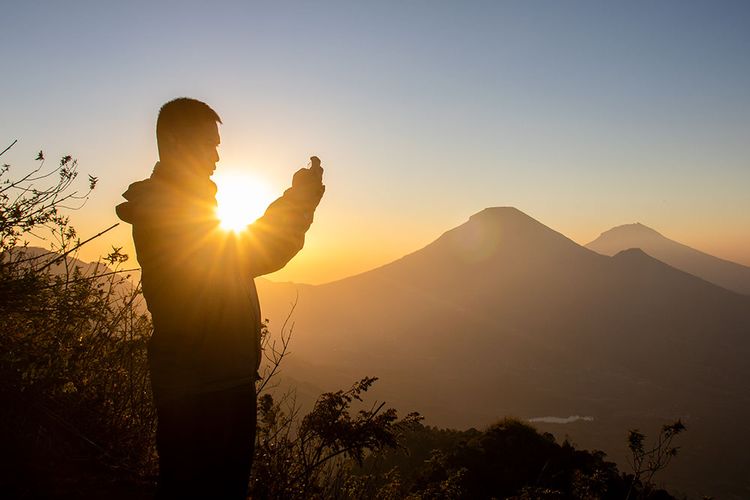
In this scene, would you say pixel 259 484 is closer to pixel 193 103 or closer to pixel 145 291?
pixel 145 291

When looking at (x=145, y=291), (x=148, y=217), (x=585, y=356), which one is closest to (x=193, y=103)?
(x=148, y=217)

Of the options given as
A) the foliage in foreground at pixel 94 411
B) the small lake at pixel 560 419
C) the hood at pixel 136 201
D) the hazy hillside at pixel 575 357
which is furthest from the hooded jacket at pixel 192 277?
the small lake at pixel 560 419

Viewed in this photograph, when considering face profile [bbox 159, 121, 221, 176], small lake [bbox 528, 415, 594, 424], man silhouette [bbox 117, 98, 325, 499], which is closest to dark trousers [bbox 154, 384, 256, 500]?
man silhouette [bbox 117, 98, 325, 499]

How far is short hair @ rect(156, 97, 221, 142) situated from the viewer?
2033mm

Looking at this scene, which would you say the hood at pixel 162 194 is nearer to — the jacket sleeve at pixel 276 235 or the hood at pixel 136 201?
the hood at pixel 136 201

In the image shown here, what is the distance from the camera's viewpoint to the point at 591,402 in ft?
392

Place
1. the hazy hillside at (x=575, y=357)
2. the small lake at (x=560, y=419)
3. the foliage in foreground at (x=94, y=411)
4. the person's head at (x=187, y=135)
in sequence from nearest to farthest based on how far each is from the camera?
the person's head at (x=187, y=135) → the foliage in foreground at (x=94, y=411) → the small lake at (x=560, y=419) → the hazy hillside at (x=575, y=357)

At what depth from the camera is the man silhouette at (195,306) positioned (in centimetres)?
192

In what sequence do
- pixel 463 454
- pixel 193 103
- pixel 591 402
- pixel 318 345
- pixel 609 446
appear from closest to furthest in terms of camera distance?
1. pixel 193 103
2. pixel 463 454
3. pixel 609 446
4. pixel 591 402
5. pixel 318 345

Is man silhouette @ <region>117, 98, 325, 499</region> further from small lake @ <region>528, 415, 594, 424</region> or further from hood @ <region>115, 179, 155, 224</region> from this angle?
small lake @ <region>528, 415, 594, 424</region>

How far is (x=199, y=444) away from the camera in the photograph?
191cm


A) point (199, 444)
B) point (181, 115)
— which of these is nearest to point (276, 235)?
point (181, 115)

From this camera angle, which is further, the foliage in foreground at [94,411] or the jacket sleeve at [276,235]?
the foliage in foreground at [94,411]

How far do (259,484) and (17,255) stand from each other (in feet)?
10.2
